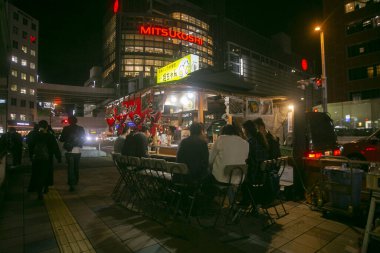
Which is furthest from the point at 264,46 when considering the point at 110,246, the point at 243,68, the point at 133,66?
the point at 110,246

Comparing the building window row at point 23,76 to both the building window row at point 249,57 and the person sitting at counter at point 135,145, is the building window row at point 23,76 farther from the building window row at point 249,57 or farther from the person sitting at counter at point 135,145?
the person sitting at counter at point 135,145

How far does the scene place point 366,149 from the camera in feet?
28.4

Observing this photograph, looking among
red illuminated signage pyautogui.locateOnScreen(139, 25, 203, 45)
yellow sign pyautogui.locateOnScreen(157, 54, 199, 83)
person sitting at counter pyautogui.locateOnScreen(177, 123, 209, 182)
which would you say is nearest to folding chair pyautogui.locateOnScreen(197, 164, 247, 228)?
person sitting at counter pyautogui.locateOnScreen(177, 123, 209, 182)

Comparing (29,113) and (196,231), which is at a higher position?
(29,113)

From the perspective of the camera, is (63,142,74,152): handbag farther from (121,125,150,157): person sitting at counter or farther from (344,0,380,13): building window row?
(344,0,380,13): building window row

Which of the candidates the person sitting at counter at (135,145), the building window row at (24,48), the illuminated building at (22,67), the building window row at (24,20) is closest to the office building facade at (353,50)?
the person sitting at counter at (135,145)

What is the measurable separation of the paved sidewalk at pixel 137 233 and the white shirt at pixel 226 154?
0.96 meters

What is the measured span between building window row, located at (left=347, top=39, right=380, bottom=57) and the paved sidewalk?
3391 cm

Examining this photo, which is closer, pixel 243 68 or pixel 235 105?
pixel 235 105

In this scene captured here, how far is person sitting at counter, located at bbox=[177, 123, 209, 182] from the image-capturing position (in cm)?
434

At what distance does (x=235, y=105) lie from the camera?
29.0ft

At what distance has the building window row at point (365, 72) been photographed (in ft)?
98.3

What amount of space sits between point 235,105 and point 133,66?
61.3 metres

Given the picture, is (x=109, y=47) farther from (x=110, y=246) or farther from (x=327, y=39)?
(x=110, y=246)
